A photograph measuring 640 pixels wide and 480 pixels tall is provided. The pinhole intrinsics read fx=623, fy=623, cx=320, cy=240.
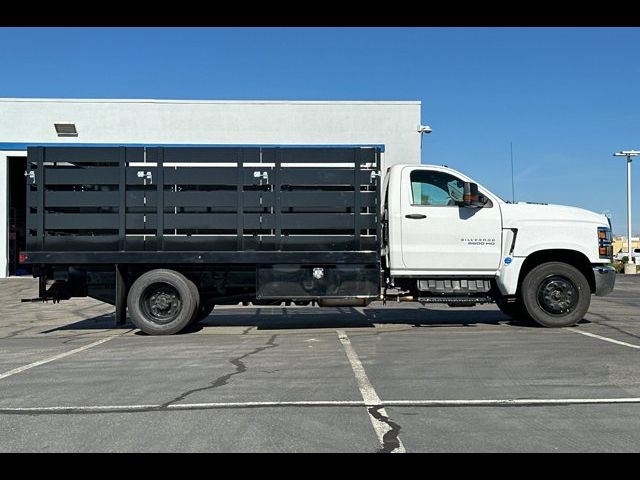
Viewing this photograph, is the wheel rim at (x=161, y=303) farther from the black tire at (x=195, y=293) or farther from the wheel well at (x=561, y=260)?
the wheel well at (x=561, y=260)

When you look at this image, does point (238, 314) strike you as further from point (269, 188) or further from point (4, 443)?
point (4, 443)

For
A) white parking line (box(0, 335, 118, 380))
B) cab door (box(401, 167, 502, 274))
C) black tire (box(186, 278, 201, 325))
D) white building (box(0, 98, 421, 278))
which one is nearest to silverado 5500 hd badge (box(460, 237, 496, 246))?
cab door (box(401, 167, 502, 274))

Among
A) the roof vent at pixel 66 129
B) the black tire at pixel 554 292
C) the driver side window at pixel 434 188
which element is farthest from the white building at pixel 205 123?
the black tire at pixel 554 292

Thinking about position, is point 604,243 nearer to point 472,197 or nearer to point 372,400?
point 472,197

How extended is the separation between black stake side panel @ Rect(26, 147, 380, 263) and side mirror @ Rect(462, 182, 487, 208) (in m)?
1.42

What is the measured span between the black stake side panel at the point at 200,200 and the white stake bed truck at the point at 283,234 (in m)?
0.02

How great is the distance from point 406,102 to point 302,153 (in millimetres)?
20316

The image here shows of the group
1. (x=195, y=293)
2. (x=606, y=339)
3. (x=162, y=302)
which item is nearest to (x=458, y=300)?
(x=606, y=339)

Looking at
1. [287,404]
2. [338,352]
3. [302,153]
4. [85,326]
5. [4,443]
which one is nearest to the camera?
[4,443]

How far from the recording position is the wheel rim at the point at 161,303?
9.77 m

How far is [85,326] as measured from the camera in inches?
460

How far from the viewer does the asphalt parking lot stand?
4.38 m

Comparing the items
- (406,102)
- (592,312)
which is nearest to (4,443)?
(592,312)
